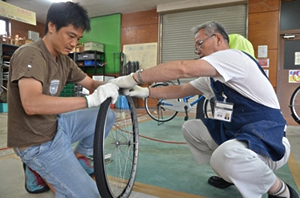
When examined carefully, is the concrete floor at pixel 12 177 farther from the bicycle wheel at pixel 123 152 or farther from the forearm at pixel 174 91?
the forearm at pixel 174 91

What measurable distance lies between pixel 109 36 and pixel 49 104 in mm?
6043

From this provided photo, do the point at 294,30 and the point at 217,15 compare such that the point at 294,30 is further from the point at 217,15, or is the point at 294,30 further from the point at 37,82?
the point at 37,82

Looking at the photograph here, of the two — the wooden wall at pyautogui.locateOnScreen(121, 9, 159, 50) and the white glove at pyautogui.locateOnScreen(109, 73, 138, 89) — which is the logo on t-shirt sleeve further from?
the wooden wall at pyautogui.locateOnScreen(121, 9, 159, 50)

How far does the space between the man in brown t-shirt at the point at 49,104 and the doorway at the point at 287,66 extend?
16.1 ft

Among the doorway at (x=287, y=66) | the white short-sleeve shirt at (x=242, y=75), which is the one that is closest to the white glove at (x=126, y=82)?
the white short-sleeve shirt at (x=242, y=75)

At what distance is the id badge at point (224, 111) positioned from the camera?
1.23 m

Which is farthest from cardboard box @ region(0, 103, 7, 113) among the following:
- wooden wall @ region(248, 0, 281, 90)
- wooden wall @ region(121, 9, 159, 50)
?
wooden wall @ region(248, 0, 281, 90)

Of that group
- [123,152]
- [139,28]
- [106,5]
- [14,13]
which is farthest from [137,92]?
[106,5]

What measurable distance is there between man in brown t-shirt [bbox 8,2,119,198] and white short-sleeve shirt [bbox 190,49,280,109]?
0.59m

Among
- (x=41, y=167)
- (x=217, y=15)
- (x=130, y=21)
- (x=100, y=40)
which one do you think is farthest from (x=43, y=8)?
(x=41, y=167)

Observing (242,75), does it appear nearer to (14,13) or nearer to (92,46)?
(14,13)

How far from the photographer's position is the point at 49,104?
0.95 metres

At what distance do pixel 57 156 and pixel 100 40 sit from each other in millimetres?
6162

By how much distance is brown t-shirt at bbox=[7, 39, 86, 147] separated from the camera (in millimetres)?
960
